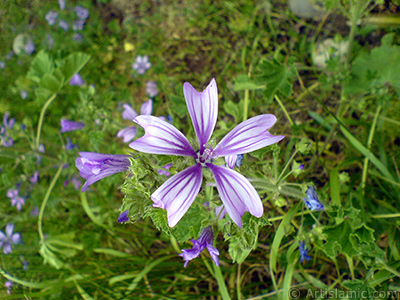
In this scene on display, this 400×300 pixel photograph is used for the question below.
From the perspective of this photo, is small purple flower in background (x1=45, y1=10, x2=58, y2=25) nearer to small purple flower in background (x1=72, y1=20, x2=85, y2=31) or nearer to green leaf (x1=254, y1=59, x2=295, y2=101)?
small purple flower in background (x1=72, y1=20, x2=85, y2=31)

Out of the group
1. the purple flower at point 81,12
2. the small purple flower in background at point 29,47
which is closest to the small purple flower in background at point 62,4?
the purple flower at point 81,12

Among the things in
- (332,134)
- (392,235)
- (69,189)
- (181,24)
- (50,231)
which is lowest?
(50,231)

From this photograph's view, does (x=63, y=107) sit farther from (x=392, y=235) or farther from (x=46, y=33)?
(x=392, y=235)

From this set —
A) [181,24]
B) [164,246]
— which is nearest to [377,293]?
[164,246]

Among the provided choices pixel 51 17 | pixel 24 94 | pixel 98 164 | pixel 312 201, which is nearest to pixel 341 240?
pixel 312 201

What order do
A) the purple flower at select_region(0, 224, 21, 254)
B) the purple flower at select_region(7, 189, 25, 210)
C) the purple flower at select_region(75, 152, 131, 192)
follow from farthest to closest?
the purple flower at select_region(7, 189, 25, 210), the purple flower at select_region(0, 224, 21, 254), the purple flower at select_region(75, 152, 131, 192)

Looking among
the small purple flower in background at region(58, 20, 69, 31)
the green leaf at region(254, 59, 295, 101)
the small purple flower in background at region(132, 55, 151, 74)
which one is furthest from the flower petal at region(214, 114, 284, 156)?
the small purple flower in background at region(58, 20, 69, 31)

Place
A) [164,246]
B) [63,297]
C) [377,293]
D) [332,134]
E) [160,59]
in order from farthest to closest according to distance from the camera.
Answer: [160,59], [164,246], [332,134], [63,297], [377,293]
